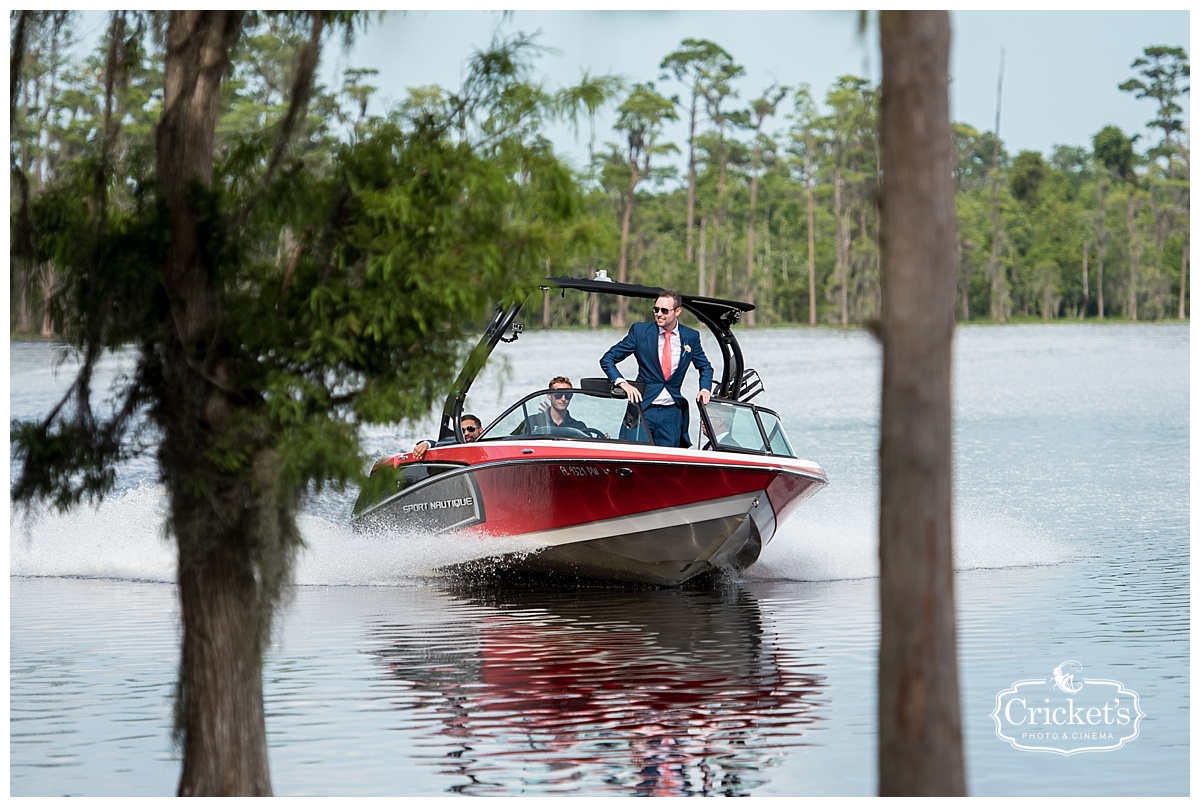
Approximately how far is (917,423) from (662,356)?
8.38m

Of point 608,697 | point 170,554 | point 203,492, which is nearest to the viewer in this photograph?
point 203,492

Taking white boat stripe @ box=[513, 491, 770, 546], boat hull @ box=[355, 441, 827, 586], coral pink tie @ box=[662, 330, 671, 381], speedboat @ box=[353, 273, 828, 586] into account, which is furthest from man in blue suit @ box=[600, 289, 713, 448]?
white boat stripe @ box=[513, 491, 770, 546]

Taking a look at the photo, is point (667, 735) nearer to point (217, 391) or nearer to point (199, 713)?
point (199, 713)

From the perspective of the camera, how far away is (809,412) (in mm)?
42906

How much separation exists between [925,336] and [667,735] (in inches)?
173

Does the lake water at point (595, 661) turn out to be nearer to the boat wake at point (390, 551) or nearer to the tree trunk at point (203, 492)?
the boat wake at point (390, 551)

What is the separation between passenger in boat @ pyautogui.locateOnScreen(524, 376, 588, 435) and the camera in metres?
14.2

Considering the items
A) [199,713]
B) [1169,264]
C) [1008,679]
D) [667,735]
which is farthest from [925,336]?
[1169,264]

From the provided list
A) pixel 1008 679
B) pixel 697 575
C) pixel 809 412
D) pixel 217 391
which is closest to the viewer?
pixel 217 391

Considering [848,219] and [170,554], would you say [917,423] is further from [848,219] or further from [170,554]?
[848,219]

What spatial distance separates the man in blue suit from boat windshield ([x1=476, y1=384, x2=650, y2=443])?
44 centimetres

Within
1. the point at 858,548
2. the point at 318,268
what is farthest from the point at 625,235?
the point at 318,268

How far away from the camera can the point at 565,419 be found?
14.3 m

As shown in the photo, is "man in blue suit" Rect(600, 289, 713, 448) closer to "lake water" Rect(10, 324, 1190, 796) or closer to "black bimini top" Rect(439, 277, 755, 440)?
"black bimini top" Rect(439, 277, 755, 440)
